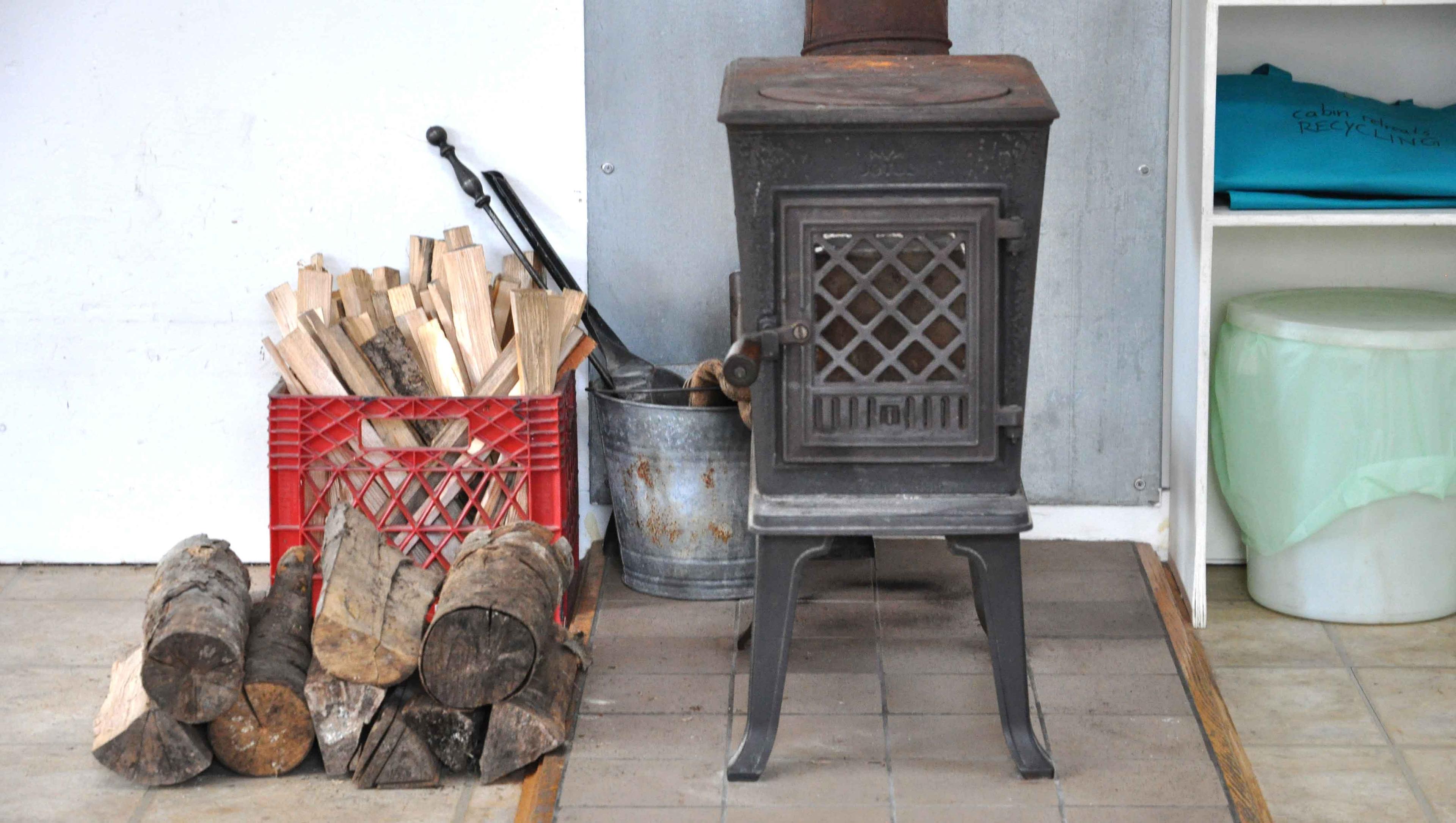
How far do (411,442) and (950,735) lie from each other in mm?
1217

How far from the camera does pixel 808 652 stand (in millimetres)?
2920

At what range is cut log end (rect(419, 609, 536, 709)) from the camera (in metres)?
2.45

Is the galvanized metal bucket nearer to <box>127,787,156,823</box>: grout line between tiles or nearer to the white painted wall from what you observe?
the white painted wall

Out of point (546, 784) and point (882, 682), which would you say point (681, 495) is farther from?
point (546, 784)

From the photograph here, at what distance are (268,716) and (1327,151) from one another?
90.0 inches

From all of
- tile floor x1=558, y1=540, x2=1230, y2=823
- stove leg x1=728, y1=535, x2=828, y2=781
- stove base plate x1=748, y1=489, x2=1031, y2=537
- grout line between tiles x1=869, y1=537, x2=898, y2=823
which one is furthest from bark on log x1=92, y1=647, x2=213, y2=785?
grout line between tiles x1=869, y1=537, x2=898, y2=823

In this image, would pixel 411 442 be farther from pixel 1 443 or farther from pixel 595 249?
pixel 1 443

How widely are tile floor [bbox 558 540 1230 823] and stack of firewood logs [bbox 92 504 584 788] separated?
17 cm

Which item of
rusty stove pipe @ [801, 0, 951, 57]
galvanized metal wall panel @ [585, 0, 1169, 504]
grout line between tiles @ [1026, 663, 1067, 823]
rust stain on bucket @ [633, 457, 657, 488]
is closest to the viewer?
grout line between tiles @ [1026, 663, 1067, 823]

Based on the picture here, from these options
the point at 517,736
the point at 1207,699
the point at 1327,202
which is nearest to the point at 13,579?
the point at 517,736

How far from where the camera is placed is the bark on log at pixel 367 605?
2.45 meters

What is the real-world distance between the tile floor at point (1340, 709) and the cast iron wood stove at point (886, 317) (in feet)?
1.55

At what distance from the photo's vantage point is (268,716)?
2467 mm

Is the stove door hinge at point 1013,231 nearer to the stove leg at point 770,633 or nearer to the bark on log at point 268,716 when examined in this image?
the stove leg at point 770,633
